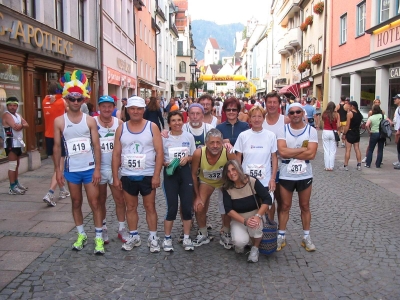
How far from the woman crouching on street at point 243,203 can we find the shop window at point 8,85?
650 centimetres

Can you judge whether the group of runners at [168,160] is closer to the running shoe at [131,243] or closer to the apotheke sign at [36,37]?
the running shoe at [131,243]

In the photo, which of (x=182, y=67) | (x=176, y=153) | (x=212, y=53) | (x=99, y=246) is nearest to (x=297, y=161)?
(x=176, y=153)

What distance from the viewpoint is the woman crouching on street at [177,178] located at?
5.04m

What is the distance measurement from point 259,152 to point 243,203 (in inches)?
23.7

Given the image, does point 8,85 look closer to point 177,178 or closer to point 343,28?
point 177,178

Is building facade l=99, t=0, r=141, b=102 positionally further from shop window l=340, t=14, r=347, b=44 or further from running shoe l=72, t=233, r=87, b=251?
running shoe l=72, t=233, r=87, b=251

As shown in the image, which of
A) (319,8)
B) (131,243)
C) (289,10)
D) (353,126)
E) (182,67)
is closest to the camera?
(131,243)

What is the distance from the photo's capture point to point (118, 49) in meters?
20.7

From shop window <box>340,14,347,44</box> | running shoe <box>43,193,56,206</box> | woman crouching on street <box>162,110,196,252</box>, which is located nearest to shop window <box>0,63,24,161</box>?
running shoe <box>43,193,56,206</box>

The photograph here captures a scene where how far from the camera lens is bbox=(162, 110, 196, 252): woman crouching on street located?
5.04 m

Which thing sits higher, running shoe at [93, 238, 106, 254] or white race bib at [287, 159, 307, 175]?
white race bib at [287, 159, 307, 175]

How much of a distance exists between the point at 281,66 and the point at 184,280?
4068 centimetres

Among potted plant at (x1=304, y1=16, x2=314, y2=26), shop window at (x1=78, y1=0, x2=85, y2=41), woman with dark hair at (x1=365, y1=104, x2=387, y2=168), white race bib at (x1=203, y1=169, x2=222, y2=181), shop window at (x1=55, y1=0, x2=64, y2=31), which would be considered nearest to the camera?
white race bib at (x1=203, y1=169, x2=222, y2=181)

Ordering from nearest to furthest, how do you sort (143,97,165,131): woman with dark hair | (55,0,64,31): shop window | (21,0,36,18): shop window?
(21,0,36,18): shop window
(143,97,165,131): woman with dark hair
(55,0,64,31): shop window
